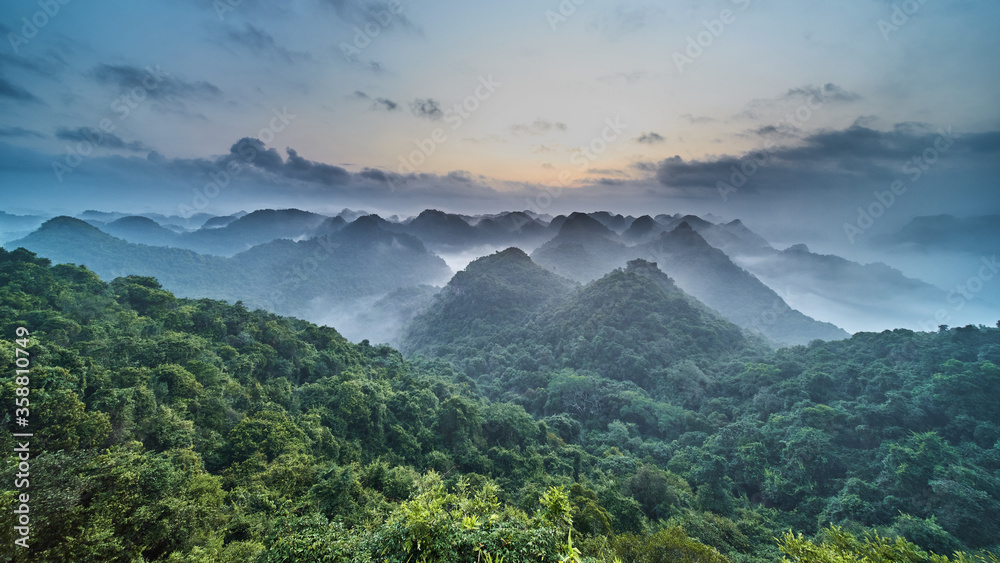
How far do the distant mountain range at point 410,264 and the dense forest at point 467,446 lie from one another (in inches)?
1514

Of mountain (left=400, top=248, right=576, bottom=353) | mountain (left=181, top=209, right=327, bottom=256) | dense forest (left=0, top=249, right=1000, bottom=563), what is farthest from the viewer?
mountain (left=181, top=209, right=327, bottom=256)

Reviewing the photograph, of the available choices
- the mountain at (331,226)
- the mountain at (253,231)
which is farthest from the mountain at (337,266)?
the mountain at (253,231)

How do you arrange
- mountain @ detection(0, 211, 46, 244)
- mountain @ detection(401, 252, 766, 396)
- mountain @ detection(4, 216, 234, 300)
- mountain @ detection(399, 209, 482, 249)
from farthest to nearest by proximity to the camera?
mountain @ detection(399, 209, 482, 249), mountain @ detection(0, 211, 46, 244), mountain @ detection(4, 216, 234, 300), mountain @ detection(401, 252, 766, 396)

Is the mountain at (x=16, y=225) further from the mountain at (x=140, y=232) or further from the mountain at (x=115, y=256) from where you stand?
the mountain at (x=115, y=256)

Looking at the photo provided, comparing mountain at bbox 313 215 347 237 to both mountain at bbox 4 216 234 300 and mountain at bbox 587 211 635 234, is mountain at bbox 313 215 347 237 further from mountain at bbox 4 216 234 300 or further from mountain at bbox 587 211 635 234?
mountain at bbox 587 211 635 234

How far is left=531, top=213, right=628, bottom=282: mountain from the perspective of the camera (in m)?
114

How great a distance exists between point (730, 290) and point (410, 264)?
405 ft

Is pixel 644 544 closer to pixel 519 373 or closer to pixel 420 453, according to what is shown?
pixel 420 453

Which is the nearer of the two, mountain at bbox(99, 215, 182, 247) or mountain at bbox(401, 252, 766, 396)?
mountain at bbox(401, 252, 766, 396)

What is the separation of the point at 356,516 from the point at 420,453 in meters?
11.8

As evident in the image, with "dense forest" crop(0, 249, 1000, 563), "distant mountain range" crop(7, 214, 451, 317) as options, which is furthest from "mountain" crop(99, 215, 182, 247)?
"dense forest" crop(0, 249, 1000, 563)

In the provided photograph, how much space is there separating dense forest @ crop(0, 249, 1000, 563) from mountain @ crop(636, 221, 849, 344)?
45.5 meters

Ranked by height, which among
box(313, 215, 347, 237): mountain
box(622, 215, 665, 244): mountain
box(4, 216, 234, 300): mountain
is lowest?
box(4, 216, 234, 300): mountain

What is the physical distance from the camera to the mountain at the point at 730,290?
81250 mm
